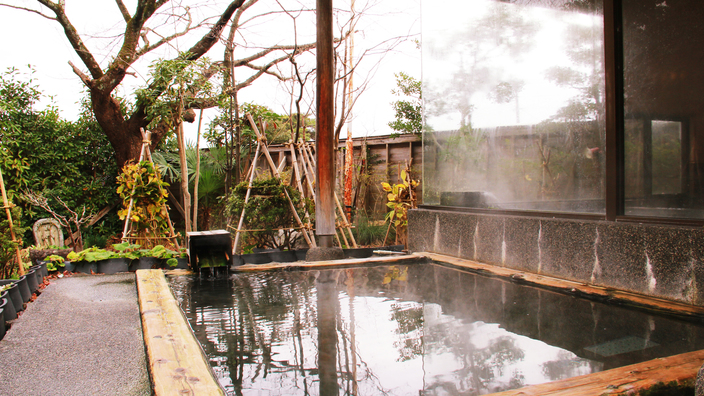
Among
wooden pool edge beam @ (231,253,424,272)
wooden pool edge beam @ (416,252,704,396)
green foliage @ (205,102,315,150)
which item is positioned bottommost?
wooden pool edge beam @ (231,253,424,272)

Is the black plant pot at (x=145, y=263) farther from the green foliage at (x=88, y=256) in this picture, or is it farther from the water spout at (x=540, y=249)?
the water spout at (x=540, y=249)

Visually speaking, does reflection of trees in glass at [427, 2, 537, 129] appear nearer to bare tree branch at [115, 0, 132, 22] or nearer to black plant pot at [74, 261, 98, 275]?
black plant pot at [74, 261, 98, 275]

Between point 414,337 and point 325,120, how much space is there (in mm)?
2873

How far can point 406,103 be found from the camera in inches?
354

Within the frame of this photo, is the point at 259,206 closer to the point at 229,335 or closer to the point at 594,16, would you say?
the point at 229,335

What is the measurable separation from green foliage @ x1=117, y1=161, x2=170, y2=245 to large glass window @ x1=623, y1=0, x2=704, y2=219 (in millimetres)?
4414

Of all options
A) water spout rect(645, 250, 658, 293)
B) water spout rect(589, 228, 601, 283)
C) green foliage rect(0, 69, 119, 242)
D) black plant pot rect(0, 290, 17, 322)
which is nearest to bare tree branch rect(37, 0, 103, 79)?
green foliage rect(0, 69, 119, 242)

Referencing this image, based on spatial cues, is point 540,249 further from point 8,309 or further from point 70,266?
point 70,266

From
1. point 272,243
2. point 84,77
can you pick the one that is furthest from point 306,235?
point 84,77

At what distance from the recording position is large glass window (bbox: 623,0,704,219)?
2.67 meters

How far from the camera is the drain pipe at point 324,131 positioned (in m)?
4.32

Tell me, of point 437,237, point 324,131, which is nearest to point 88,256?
point 324,131

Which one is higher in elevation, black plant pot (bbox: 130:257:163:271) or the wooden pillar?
the wooden pillar

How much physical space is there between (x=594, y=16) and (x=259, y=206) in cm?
377
